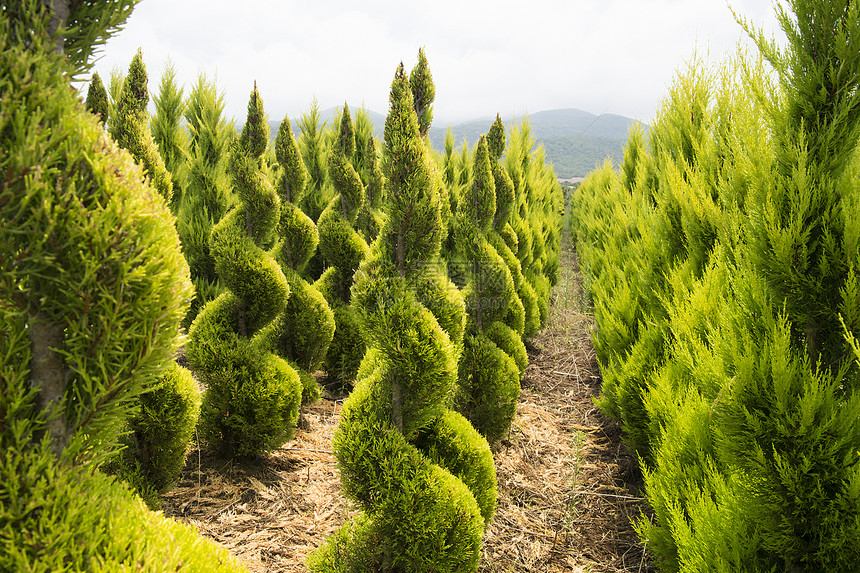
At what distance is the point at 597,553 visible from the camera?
392 cm

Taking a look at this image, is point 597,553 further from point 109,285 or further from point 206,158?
point 206,158

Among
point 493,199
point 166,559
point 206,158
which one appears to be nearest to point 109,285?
point 166,559

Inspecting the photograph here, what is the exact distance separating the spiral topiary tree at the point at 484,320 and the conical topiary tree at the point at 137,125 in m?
3.32

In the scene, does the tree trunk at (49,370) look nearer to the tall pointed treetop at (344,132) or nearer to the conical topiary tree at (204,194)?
the tall pointed treetop at (344,132)

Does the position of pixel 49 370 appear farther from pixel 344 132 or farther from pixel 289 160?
pixel 344 132

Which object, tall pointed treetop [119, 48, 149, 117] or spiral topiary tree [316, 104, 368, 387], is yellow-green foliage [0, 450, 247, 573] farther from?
spiral topiary tree [316, 104, 368, 387]

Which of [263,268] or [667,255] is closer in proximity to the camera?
[263,268]

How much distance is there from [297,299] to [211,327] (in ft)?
3.75

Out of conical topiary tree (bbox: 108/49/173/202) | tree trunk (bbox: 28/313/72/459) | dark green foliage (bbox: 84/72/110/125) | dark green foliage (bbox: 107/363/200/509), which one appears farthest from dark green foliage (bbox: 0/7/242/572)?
dark green foliage (bbox: 84/72/110/125)

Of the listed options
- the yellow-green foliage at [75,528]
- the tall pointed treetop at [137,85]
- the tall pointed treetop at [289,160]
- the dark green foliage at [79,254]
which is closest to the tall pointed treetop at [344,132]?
the tall pointed treetop at [289,160]

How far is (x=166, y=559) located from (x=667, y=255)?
18.6 feet

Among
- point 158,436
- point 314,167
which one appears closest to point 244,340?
point 158,436

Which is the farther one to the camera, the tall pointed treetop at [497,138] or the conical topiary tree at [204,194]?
the conical topiary tree at [204,194]

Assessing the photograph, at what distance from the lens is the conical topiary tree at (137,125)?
396cm
